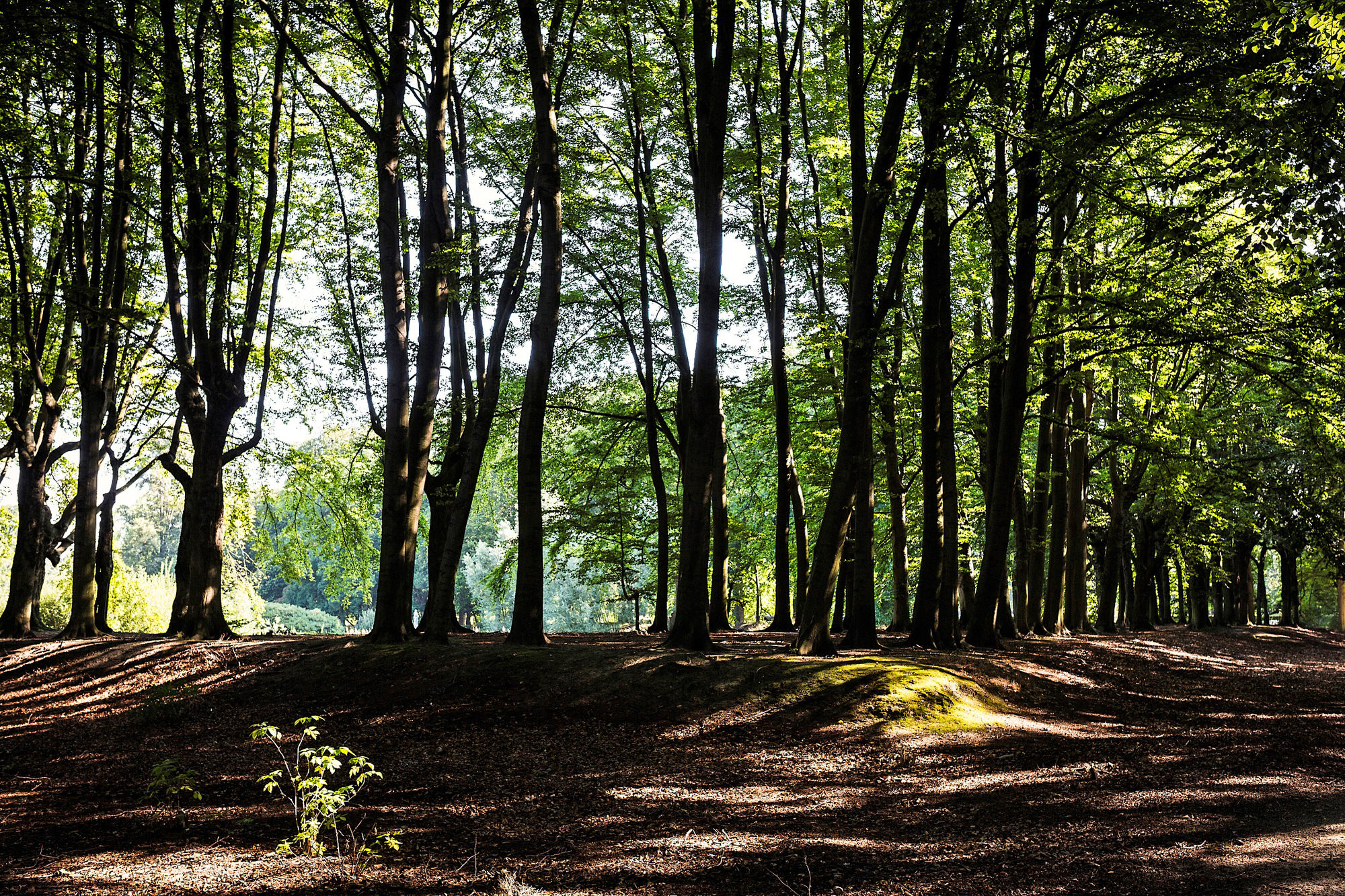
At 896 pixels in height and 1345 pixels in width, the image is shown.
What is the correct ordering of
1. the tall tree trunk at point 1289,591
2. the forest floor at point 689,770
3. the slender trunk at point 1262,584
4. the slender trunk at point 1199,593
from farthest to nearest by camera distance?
the slender trunk at point 1262,584, the tall tree trunk at point 1289,591, the slender trunk at point 1199,593, the forest floor at point 689,770

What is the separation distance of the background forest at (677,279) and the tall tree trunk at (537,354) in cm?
5

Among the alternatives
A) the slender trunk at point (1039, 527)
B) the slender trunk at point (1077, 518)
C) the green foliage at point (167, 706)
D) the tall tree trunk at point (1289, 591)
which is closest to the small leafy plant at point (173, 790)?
the green foliage at point (167, 706)

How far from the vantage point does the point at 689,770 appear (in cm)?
661

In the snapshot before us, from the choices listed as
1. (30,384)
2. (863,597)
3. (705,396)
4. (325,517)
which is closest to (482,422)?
(705,396)

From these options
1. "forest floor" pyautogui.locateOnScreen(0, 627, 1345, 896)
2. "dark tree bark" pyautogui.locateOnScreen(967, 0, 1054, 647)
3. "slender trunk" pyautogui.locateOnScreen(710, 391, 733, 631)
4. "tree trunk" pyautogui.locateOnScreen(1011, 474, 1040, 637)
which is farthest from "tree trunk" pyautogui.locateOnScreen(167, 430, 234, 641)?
"tree trunk" pyautogui.locateOnScreen(1011, 474, 1040, 637)

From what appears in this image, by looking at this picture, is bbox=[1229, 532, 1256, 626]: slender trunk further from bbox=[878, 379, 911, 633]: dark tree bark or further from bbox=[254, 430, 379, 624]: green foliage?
bbox=[254, 430, 379, 624]: green foliage

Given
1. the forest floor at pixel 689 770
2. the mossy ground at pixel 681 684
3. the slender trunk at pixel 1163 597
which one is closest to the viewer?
the forest floor at pixel 689 770

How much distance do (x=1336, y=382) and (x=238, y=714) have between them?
1656 cm

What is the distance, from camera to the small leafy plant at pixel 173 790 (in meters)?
5.43

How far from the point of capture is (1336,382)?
496 inches

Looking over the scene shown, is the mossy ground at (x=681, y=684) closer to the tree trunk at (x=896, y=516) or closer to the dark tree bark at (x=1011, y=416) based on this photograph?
the dark tree bark at (x=1011, y=416)

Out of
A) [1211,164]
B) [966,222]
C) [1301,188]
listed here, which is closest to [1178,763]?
[1301,188]

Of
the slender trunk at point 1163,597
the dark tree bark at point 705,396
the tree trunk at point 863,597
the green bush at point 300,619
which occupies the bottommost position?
the green bush at point 300,619

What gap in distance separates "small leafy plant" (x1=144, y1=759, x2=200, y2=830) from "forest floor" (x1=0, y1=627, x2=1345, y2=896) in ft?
0.40
